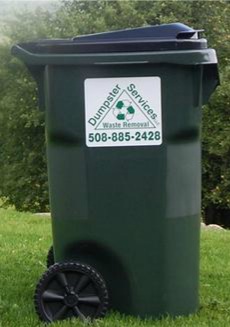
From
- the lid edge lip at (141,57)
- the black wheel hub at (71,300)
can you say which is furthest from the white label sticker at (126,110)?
the black wheel hub at (71,300)

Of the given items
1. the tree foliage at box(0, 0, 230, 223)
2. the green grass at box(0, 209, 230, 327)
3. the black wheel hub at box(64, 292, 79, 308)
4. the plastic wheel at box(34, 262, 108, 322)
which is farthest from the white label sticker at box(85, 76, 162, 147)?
the tree foliage at box(0, 0, 230, 223)

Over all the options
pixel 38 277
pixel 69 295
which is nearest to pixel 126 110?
pixel 69 295

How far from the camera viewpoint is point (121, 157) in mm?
4074

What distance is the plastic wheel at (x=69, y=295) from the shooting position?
4090mm

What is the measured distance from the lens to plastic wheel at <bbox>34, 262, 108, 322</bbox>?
4.09 m

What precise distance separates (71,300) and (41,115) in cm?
1547

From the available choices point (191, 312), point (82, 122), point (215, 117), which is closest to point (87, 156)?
point (82, 122)

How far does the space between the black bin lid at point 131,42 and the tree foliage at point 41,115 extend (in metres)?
13.0

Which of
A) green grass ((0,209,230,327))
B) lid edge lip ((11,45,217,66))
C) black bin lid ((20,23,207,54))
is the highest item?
black bin lid ((20,23,207,54))

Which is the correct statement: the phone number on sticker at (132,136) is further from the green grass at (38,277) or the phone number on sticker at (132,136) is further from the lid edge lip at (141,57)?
the green grass at (38,277)

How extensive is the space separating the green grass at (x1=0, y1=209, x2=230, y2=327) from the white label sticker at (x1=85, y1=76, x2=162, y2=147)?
3.17 feet

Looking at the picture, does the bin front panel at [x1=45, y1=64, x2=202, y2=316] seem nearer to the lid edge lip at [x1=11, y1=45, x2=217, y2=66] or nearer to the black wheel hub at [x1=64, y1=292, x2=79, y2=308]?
the lid edge lip at [x1=11, y1=45, x2=217, y2=66]

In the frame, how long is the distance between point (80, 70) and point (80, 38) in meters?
0.25

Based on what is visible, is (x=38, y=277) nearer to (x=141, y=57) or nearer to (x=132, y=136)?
(x=132, y=136)
